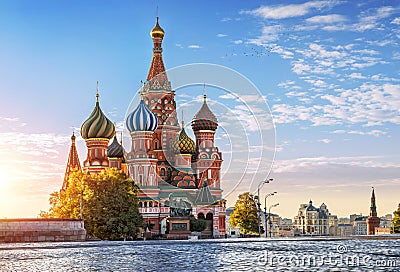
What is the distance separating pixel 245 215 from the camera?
79.6 meters

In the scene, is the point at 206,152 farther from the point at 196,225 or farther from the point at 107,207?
the point at 107,207

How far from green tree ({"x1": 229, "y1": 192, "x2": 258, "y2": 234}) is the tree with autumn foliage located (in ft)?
77.9

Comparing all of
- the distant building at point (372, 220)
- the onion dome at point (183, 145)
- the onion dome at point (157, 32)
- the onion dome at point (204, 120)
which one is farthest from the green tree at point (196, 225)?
the distant building at point (372, 220)

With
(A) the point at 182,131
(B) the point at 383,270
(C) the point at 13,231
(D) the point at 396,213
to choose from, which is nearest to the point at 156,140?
(A) the point at 182,131

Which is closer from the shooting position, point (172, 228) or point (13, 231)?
point (13, 231)

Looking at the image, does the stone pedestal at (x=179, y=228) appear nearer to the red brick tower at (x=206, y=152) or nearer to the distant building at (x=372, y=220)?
the red brick tower at (x=206, y=152)

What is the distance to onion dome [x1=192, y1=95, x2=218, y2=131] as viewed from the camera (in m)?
83.7

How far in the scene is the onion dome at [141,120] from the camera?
2948 inches

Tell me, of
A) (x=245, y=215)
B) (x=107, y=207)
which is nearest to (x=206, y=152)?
(x=245, y=215)

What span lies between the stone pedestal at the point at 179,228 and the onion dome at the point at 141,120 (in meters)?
16.2

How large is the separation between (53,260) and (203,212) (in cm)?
5462

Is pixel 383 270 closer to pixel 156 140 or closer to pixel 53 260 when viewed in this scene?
pixel 53 260

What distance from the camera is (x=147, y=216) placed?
236 ft

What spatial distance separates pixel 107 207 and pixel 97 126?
23885mm
